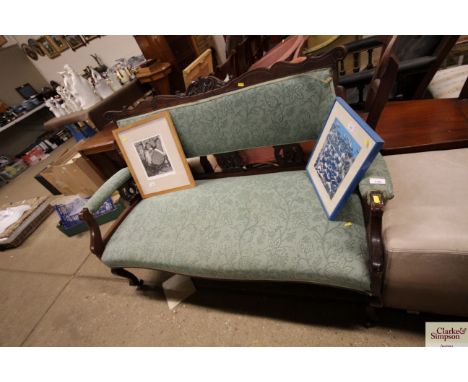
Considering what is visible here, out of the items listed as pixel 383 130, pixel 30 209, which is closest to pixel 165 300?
pixel 383 130

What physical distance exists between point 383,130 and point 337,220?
822 mm

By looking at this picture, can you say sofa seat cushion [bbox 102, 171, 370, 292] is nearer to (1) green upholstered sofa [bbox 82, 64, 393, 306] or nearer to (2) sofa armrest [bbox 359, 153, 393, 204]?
(1) green upholstered sofa [bbox 82, 64, 393, 306]

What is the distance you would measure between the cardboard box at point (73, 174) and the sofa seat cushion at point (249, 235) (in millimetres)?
1022

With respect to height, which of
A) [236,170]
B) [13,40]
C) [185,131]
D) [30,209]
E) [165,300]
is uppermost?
[13,40]

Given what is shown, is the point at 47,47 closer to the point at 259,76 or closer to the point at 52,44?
the point at 52,44

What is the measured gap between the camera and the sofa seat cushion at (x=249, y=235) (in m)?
0.87

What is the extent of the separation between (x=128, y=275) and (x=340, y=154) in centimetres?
139

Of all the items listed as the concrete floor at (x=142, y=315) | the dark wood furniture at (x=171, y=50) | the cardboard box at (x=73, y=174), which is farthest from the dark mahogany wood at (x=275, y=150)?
the dark wood furniture at (x=171, y=50)

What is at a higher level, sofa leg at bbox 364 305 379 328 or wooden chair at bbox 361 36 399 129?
wooden chair at bbox 361 36 399 129

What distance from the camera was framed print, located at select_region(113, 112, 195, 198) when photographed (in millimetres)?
1322

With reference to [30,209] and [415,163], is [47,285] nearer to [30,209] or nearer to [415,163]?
[30,209]

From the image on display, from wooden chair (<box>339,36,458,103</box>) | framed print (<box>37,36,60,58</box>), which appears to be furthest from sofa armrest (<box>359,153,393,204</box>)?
framed print (<box>37,36,60,58</box>)

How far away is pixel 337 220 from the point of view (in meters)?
0.94

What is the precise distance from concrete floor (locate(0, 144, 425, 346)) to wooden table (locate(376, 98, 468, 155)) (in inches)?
32.7
